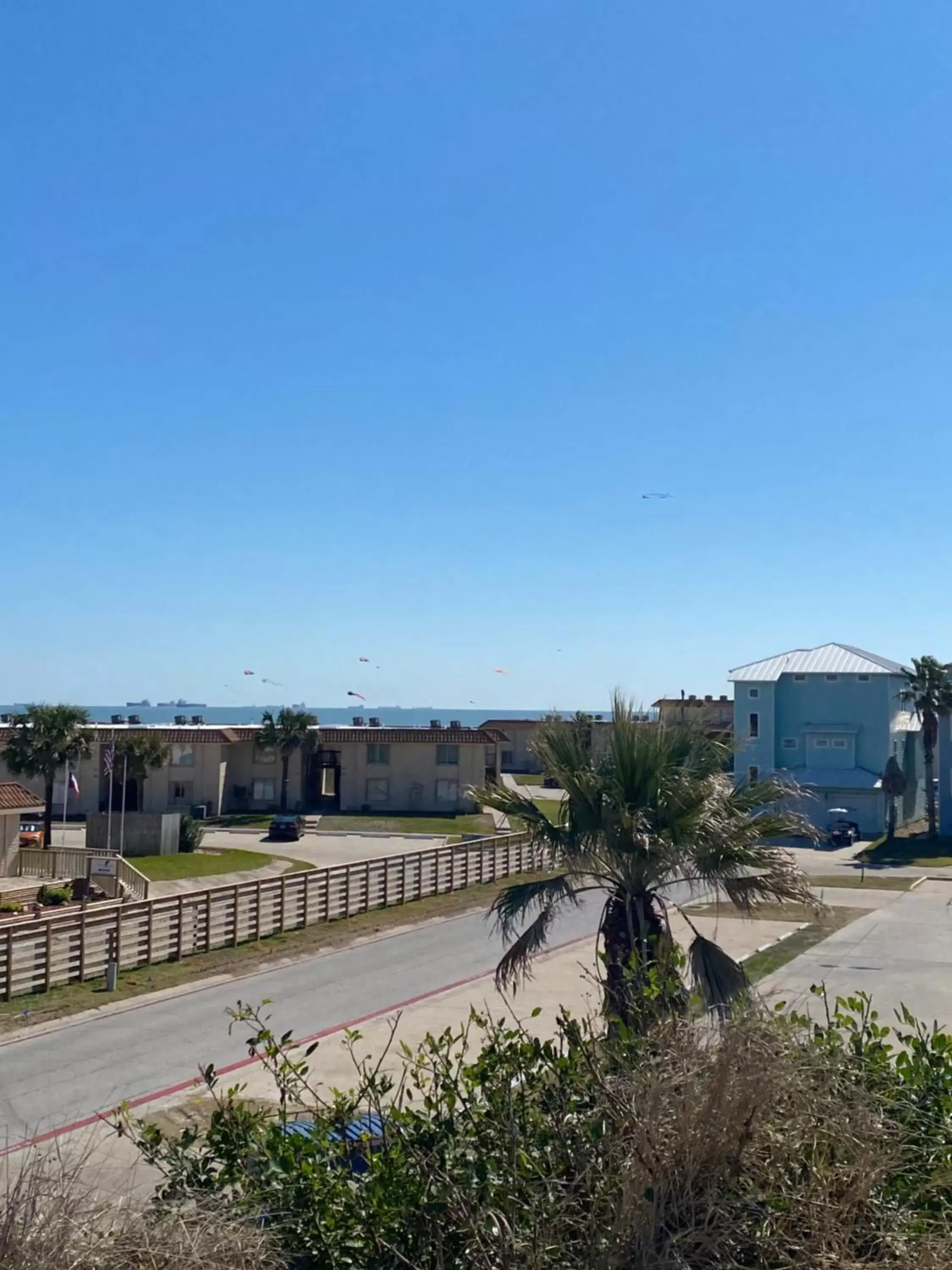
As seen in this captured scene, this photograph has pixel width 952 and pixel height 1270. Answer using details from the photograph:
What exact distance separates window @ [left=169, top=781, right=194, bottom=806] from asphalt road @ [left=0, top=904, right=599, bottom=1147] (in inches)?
1554

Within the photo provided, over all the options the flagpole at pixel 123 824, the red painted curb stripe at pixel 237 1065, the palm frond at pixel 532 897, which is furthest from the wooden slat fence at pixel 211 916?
the flagpole at pixel 123 824

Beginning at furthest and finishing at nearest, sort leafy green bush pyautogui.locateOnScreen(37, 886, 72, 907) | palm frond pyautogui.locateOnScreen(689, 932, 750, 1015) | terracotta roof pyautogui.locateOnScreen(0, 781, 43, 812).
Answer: terracotta roof pyautogui.locateOnScreen(0, 781, 43, 812) < leafy green bush pyautogui.locateOnScreen(37, 886, 72, 907) < palm frond pyautogui.locateOnScreen(689, 932, 750, 1015)

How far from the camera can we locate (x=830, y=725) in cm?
6228

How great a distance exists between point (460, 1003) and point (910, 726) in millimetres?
51546

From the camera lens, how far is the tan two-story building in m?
63.5

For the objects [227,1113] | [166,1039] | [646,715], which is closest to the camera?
[227,1113]

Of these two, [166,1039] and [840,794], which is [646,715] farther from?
[840,794]

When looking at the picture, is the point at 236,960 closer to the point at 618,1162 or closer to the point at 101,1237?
the point at 101,1237

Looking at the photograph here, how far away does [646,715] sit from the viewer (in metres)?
13.0

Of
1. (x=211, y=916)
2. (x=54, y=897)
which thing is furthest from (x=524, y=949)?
(x=54, y=897)

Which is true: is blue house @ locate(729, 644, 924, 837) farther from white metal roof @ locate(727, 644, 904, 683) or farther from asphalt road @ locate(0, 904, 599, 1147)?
asphalt road @ locate(0, 904, 599, 1147)

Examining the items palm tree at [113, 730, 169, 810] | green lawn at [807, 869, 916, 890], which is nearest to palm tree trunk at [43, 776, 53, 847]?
palm tree at [113, 730, 169, 810]

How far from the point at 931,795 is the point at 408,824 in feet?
84.5

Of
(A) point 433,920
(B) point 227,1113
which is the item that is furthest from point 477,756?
(B) point 227,1113
